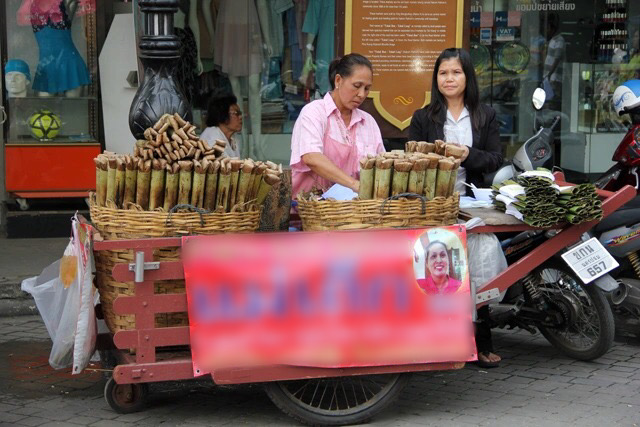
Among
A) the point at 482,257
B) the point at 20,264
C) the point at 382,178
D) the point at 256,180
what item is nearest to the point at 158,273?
the point at 256,180

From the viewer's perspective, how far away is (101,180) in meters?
4.88

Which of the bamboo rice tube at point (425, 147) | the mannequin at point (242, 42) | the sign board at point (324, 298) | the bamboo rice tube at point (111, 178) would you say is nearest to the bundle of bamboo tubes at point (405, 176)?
the sign board at point (324, 298)

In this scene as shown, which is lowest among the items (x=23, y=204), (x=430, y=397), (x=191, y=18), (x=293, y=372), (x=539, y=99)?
(x=430, y=397)

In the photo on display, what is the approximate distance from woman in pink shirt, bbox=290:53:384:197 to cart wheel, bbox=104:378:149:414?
1361 mm

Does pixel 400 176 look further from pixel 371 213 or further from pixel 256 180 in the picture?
pixel 256 180

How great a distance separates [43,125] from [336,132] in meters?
4.50

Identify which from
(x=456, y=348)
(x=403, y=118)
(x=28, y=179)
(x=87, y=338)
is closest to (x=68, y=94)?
(x=28, y=179)

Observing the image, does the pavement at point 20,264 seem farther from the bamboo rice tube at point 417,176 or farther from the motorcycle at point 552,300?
the bamboo rice tube at point 417,176

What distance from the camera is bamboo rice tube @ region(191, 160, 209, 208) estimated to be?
4.77m

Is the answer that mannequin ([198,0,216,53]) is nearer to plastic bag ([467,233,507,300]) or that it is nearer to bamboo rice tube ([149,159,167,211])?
plastic bag ([467,233,507,300])

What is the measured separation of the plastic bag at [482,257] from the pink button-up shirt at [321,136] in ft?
2.73

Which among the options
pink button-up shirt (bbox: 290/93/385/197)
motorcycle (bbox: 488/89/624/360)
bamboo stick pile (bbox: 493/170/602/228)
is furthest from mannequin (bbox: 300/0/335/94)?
bamboo stick pile (bbox: 493/170/602/228)

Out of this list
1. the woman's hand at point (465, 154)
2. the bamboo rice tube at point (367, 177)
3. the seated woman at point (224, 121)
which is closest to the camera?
the bamboo rice tube at point (367, 177)

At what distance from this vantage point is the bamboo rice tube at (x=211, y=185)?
4793mm
